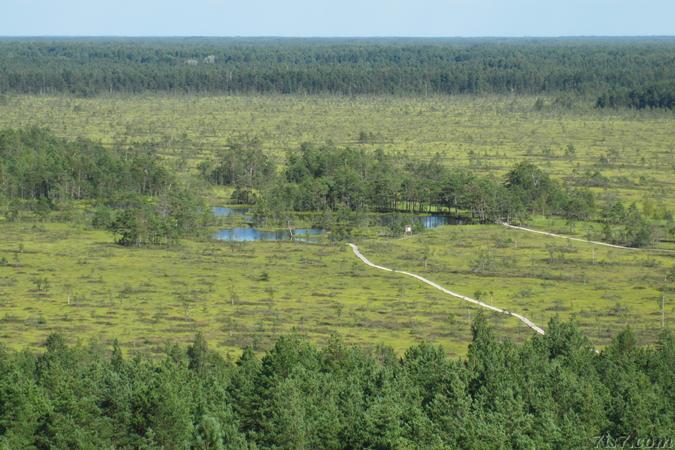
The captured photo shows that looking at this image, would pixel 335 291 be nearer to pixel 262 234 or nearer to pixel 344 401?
pixel 262 234

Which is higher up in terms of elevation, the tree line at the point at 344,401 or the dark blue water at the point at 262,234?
the tree line at the point at 344,401

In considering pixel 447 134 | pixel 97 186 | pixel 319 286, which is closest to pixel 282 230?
pixel 97 186

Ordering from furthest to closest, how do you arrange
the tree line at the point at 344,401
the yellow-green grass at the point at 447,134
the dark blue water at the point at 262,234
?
the yellow-green grass at the point at 447,134, the dark blue water at the point at 262,234, the tree line at the point at 344,401

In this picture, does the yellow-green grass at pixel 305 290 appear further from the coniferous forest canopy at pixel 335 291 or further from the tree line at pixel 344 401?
the tree line at pixel 344 401

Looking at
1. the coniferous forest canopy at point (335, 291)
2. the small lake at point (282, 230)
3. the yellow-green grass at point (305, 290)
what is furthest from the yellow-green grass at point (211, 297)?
the small lake at point (282, 230)

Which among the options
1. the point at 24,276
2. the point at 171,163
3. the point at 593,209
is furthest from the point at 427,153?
the point at 24,276

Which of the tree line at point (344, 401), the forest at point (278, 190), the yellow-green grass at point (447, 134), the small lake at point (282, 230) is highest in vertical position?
the tree line at point (344, 401)
